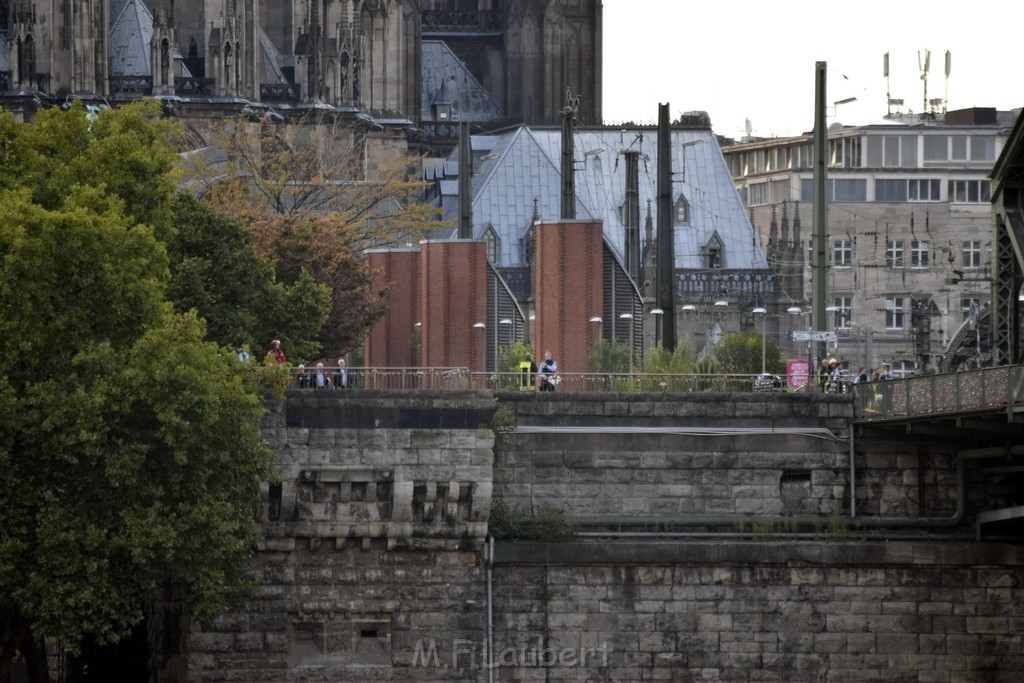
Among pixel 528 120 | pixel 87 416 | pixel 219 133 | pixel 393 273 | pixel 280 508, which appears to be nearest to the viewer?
pixel 87 416

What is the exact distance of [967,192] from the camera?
5531 inches

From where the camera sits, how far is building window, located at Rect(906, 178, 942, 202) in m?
140

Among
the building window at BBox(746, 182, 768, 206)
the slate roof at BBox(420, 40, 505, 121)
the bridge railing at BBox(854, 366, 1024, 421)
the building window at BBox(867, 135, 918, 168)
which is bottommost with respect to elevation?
the bridge railing at BBox(854, 366, 1024, 421)

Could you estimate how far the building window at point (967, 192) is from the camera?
139750 millimetres

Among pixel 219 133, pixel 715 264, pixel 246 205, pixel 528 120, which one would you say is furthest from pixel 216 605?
pixel 528 120

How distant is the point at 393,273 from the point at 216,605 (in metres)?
32.4

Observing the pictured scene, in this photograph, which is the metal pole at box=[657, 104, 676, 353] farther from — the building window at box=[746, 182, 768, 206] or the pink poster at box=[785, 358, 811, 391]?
the building window at box=[746, 182, 768, 206]

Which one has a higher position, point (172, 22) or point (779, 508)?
point (172, 22)

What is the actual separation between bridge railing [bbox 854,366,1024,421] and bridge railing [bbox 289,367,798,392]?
269cm

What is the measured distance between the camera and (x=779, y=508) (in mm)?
52531

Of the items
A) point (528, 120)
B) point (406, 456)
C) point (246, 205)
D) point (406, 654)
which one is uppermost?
point (528, 120)

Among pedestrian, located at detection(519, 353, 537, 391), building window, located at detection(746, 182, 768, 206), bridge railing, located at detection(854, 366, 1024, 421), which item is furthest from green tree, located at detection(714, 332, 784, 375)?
building window, located at detection(746, 182, 768, 206)

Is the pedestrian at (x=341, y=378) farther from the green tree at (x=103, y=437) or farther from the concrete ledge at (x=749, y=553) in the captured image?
the green tree at (x=103, y=437)

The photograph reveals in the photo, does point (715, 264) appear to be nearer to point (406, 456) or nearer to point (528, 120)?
point (528, 120)
